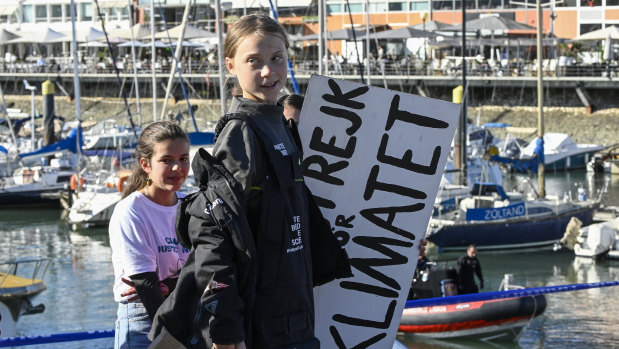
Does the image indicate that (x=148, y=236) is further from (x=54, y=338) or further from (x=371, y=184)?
(x=371, y=184)

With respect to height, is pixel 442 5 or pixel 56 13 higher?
pixel 56 13

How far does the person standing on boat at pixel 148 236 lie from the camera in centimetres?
405

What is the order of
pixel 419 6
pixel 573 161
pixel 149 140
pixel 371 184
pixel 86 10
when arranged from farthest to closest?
pixel 86 10, pixel 419 6, pixel 573 161, pixel 149 140, pixel 371 184

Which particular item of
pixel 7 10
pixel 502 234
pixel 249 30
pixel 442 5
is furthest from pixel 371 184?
pixel 7 10

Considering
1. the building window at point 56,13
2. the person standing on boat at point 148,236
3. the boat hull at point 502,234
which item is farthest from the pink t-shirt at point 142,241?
the building window at point 56,13

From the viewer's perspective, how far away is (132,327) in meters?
4.12

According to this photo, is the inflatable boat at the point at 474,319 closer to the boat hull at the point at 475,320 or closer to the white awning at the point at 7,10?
the boat hull at the point at 475,320

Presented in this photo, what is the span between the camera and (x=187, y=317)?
3.16 metres

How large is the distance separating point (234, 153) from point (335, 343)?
101 centimetres

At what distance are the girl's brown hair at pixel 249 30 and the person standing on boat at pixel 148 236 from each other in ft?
3.19

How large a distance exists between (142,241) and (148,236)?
0.04 metres

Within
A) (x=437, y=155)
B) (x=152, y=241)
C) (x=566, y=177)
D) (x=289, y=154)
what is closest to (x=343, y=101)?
(x=437, y=155)

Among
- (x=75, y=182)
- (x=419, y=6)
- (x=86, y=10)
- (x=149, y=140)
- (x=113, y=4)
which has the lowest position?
(x=75, y=182)

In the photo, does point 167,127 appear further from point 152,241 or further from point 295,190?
point 295,190
